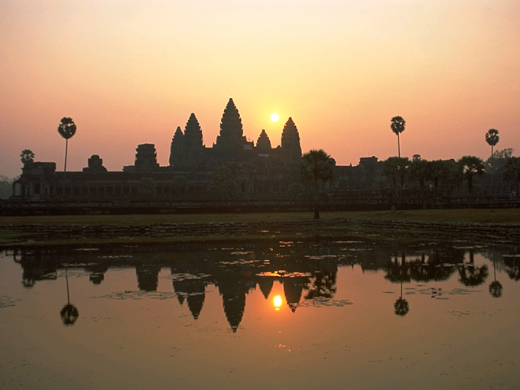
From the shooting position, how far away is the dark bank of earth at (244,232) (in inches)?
1272

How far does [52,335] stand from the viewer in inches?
455

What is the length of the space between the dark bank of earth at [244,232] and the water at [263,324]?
10.5 meters

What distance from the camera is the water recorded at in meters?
9.05

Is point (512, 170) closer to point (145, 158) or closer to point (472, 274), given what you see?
point (472, 274)

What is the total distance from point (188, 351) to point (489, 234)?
25639mm

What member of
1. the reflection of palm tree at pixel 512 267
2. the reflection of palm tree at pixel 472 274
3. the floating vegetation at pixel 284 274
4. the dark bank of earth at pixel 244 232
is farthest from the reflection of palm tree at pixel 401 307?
the dark bank of earth at pixel 244 232

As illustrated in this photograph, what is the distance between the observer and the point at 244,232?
39219mm

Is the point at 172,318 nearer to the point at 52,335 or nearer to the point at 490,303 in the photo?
the point at 52,335

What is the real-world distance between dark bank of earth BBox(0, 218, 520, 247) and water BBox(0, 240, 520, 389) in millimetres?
10521

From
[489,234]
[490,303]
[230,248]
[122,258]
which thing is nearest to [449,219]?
[489,234]

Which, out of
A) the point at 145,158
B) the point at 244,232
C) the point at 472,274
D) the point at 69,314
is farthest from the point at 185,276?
the point at 145,158

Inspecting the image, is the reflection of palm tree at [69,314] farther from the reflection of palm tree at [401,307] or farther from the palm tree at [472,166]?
the palm tree at [472,166]

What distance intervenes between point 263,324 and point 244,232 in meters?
27.0

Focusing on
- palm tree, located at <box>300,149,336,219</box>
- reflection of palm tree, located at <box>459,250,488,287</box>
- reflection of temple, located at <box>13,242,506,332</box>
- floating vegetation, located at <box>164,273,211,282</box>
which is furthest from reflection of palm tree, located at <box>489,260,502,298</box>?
palm tree, located at <box>300,149,336,219</box>
